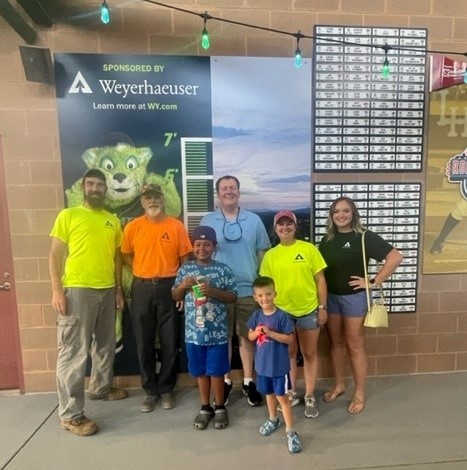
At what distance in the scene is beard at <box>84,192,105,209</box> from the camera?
8.62 ft

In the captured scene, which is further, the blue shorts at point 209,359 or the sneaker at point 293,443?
the blue shorts at point 209,359

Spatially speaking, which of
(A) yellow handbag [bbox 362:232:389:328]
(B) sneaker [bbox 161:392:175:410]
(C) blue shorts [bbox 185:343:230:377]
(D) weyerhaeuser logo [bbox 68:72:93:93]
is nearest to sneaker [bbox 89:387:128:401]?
(B) sneaker [bbox 161:392:175:410]

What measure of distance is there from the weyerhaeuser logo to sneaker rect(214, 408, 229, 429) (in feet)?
7.66

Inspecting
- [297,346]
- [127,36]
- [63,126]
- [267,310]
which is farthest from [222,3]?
[297,346]

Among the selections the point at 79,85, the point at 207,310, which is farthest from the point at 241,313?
the point at 79,85

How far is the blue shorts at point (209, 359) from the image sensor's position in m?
2.49

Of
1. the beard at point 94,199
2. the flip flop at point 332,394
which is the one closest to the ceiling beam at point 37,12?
→ the beard at point 94,199

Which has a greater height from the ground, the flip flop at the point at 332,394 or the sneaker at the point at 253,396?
the sneaker at the point at 253,396

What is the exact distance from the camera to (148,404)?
280 cm

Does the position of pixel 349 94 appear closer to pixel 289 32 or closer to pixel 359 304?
pixel 289 32

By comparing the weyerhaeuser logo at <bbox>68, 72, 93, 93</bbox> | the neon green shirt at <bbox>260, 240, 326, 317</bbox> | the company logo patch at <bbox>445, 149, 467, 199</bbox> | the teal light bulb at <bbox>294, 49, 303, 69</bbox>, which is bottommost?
the neon green shirt at <bbox>260, 240, 326, 317</bbox>

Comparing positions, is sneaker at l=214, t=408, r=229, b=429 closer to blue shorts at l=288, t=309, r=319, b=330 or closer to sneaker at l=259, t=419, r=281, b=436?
sneaker at l=259, t=419, r=281, b=436

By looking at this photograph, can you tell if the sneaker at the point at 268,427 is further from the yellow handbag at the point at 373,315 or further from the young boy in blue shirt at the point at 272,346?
the yellow handbag at the point at 373,315

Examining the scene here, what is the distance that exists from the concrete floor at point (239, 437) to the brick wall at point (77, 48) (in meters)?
0.45
